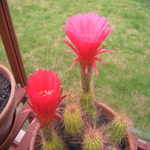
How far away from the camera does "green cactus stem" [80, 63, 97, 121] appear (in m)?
0.49

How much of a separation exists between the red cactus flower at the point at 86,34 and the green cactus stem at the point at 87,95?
0.03 meters

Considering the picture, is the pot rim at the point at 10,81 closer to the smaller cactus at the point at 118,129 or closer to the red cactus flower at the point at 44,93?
the red cactus flower at the point at 44,93

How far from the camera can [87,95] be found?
1.71 ft

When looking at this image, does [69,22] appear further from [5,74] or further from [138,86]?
[138,86]

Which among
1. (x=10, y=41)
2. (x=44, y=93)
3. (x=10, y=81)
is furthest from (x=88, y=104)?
(x=10, y=41)

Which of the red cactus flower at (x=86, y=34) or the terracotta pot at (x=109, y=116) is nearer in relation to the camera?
the red cactus flower at (x=86, y=34)

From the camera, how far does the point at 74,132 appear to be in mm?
533

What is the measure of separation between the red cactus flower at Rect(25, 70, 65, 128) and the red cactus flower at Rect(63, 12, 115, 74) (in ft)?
0.17

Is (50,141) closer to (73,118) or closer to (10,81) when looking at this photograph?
(73,118)

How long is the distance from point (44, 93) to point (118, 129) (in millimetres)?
Result: 203

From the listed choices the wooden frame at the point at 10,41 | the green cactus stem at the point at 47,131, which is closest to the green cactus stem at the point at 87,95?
the green cactus stem at the point at 47,131

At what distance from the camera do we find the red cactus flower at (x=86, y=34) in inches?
16.1

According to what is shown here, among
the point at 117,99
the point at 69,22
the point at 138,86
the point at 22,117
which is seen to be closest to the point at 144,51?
the point at 138,86

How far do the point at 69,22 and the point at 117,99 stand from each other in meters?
0.82
